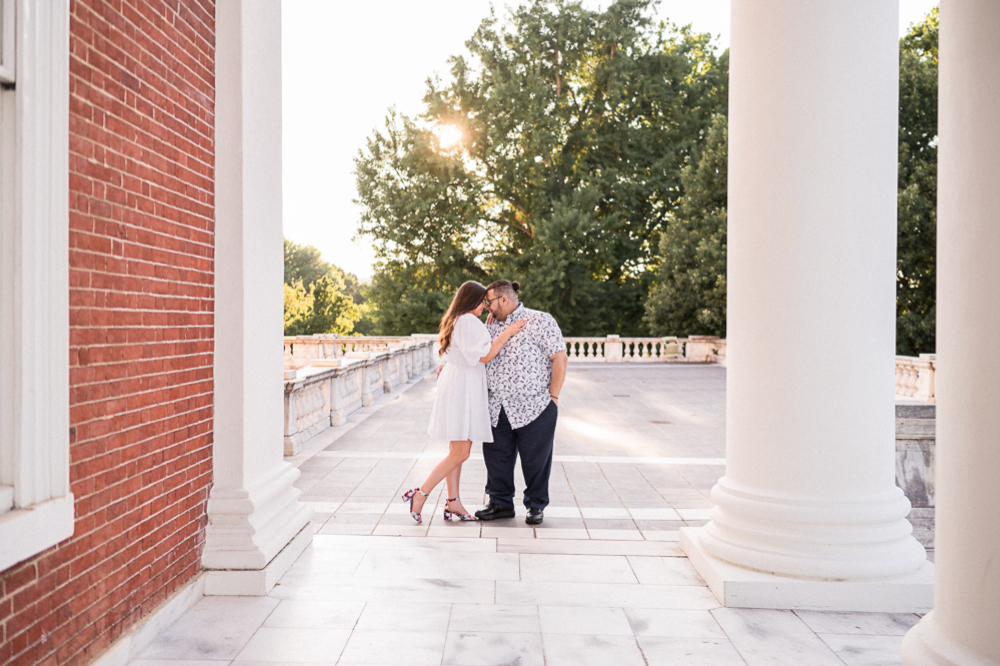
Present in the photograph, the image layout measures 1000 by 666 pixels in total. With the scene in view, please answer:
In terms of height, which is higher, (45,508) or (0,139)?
(0,139)

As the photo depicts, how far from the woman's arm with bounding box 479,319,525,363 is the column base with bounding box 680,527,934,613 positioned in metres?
2.38

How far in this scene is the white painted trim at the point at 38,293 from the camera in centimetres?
284

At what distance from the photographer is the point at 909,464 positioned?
5.74m

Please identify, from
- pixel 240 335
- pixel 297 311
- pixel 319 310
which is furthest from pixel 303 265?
pixel 240 335

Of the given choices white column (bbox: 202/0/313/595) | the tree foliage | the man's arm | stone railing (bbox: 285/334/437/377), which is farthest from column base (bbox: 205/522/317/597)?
the tree foliage

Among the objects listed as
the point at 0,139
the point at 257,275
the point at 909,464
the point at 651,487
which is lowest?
the point at 651,487

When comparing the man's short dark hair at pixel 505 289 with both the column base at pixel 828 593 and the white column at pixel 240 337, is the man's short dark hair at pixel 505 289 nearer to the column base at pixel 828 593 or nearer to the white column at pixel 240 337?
the white column at pixel 240 337

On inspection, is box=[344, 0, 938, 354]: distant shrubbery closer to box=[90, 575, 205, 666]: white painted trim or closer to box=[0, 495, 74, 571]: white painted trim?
box=[90, 575, 205, 666]: white painted trim

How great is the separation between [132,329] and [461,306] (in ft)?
9.03

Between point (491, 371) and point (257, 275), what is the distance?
2.05 meters

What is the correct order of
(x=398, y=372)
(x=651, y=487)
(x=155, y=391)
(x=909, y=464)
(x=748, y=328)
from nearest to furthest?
(x=155, y=391) < (x=748, y=328) < (x=909, y=464) < (x=651, y=487) < (x=398, y=372)

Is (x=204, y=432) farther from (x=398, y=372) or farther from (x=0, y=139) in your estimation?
(x=398, y=372)

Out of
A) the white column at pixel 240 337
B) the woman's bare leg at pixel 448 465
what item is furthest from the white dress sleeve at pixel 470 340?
the white column at pixel 240 337

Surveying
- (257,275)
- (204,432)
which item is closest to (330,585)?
(204,432)
